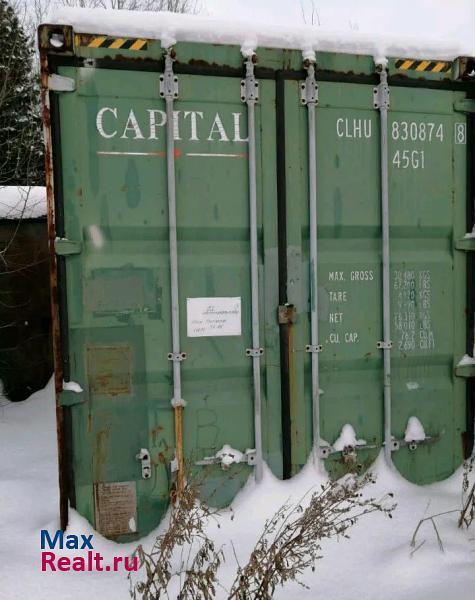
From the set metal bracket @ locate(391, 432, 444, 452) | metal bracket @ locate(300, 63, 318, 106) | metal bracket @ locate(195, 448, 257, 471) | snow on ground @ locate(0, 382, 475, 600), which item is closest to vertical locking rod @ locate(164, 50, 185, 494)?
metal bracket @ locate(195, 448, 257, 471)

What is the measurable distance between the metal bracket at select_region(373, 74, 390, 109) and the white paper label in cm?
152

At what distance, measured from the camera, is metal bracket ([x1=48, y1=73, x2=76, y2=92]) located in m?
2.70

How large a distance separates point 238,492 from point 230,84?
2.44 meters

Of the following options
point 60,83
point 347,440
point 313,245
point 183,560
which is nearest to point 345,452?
point 347,440

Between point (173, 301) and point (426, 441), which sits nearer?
point (173, 301)

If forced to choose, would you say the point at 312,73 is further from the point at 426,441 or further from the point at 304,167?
the point at 426,441

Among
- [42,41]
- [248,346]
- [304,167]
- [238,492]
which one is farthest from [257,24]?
[238,492]

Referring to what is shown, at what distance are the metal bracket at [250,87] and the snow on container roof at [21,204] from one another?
3.26 meters

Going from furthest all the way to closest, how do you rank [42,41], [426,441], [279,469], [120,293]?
[426,441] → [279,469] → [120,293] → [42,41]

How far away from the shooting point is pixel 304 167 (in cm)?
307

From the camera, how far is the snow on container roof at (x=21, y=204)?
5391 mm

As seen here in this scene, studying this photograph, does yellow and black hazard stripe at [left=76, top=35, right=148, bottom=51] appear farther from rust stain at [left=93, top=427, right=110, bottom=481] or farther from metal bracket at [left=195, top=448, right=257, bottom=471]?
metal bracket at [left=195, top=448, right=257, bottom=471]

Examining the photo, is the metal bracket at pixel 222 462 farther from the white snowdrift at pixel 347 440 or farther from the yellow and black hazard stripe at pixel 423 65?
the yellow and black hazard stripe at pixel 423 65

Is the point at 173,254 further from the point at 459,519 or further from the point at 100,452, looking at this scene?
the point at 459,519
